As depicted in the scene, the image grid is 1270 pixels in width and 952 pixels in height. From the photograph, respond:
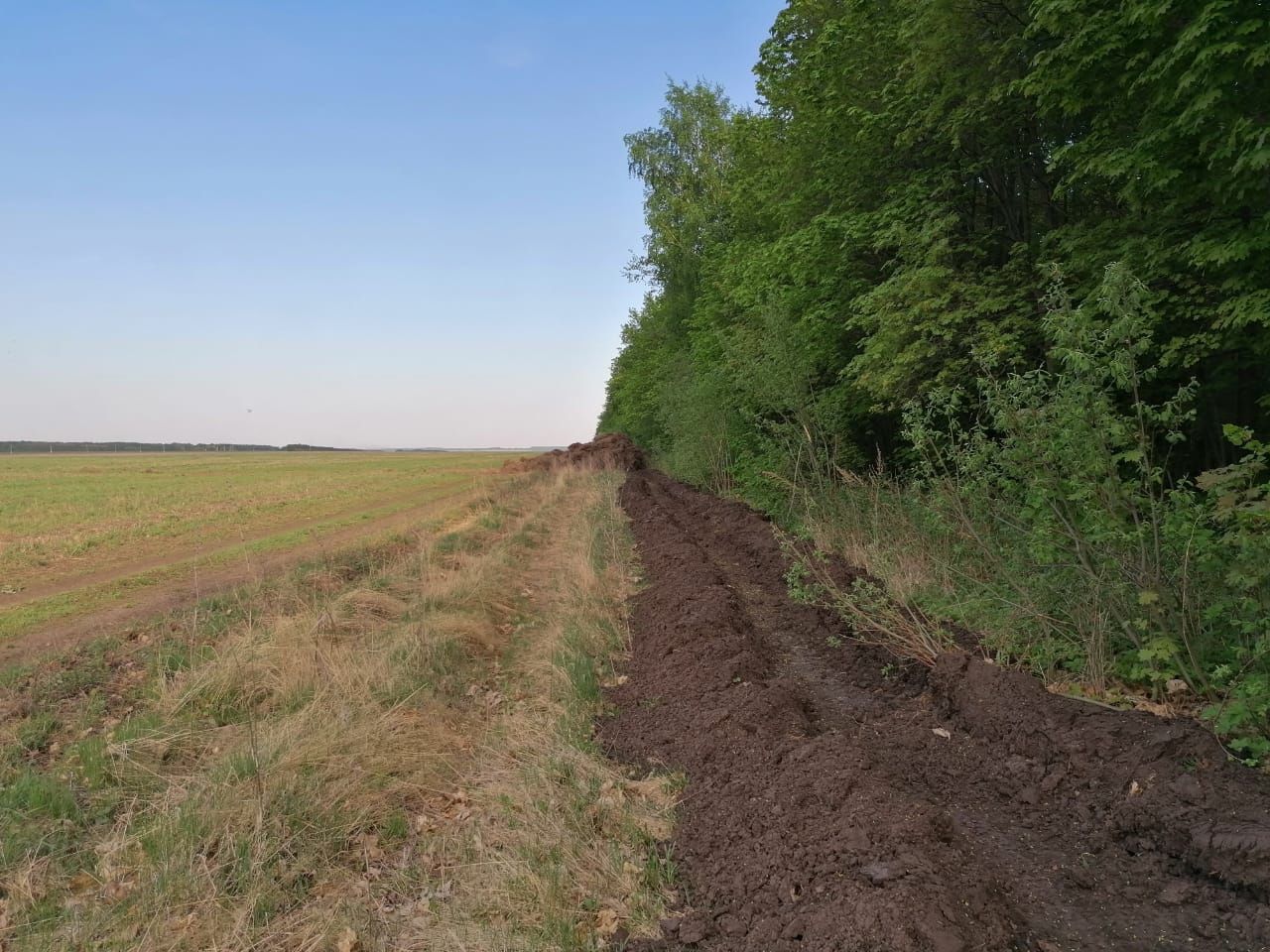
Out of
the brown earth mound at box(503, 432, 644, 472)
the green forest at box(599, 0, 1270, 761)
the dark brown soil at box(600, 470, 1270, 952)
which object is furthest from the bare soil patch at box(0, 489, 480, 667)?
the brown earth mound at box(503, 432, 644, 472)

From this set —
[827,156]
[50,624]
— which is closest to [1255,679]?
[827,156]

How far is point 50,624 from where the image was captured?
10297 millimetres

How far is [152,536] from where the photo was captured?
67.4ft

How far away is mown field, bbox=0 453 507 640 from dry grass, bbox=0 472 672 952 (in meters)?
4.14

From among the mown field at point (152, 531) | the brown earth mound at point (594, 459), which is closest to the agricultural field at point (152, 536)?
the mown field at point (152, 531)

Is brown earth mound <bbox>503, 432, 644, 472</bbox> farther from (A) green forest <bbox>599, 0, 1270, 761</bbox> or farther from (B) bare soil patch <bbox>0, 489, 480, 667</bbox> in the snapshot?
(A) green forest <bbox>599, 0, 1270, 761</bbox>

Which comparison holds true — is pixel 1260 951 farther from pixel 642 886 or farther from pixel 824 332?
pixel 824 332

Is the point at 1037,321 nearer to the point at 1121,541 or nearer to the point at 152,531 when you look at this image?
the point at 1121,541

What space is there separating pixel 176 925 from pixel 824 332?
13310mm

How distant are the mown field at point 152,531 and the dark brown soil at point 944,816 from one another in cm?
811

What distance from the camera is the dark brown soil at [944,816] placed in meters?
2.65

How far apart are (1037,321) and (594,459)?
108 feet

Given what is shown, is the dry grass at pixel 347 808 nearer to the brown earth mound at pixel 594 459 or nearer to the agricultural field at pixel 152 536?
the agricultural field at pixel 152 536

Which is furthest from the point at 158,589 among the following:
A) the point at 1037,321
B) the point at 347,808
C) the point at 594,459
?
the point at 594,459
